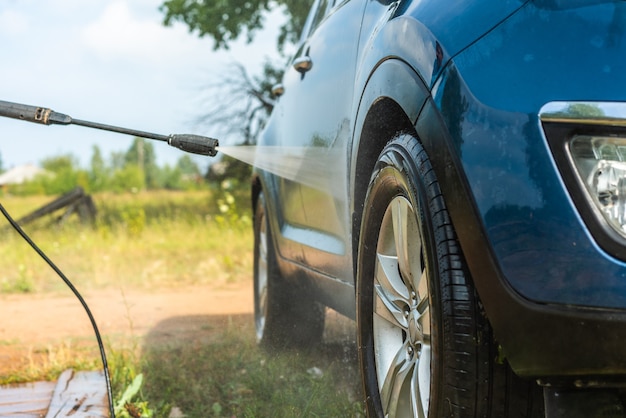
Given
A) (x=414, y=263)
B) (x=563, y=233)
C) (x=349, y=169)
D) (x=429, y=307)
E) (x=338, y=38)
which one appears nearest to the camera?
(x=563, y=233)

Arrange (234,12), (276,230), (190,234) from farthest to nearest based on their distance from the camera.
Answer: (234,12) → (190,234) → (276,230)

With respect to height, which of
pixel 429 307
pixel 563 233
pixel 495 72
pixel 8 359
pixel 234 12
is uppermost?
pixel 234 12

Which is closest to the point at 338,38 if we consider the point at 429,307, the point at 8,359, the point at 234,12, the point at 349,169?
the point at 349,169

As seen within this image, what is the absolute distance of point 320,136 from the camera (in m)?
3.38

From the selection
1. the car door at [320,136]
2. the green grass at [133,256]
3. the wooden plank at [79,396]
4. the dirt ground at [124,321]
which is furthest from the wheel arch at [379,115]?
the green grass at [133,256]

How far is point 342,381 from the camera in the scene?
3951 mm

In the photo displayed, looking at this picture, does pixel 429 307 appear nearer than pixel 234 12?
Yes

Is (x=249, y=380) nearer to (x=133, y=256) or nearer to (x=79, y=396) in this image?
(x=79, y=396)

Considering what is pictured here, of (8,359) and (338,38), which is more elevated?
(338,38)

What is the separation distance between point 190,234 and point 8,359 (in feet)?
24.3

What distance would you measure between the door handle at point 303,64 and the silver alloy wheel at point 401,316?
4.63 ft

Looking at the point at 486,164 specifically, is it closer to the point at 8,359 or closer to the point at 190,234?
the point at 8,359

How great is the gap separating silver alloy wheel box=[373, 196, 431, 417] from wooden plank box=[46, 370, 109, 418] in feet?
4.26

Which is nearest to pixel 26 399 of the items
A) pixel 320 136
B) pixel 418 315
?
pixel 320 136
